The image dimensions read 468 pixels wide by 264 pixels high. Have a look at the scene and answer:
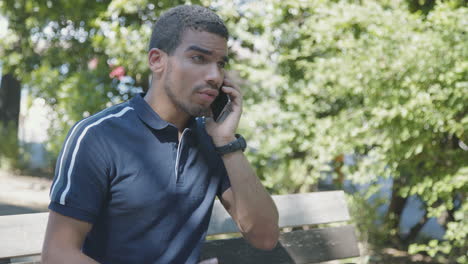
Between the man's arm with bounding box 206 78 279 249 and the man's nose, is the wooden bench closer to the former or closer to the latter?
the man's arm with bounding box 206 78 279 249

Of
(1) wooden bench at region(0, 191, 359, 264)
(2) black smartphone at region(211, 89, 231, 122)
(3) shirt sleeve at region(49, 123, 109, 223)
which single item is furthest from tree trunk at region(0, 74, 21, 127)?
(3) shirt sleeve at region(49, 123, 109, 223)

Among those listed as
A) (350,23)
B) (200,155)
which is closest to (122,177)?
(200,155)

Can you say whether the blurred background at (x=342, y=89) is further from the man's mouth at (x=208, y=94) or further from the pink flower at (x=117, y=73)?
the man's mouth at (x=208, y=94)

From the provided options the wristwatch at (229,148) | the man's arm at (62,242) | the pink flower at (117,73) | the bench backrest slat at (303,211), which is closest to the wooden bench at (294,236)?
the bench backrest slat at (303,211)

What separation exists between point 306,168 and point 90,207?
3765mm

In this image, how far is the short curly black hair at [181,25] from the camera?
2088 millimetres

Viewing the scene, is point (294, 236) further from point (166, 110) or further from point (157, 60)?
point (157, 60)

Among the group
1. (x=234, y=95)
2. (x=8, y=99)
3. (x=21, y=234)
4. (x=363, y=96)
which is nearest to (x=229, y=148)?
(x=234, y=95)

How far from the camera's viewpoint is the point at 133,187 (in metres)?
1.89

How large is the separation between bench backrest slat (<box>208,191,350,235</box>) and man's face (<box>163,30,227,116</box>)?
2.78 feet

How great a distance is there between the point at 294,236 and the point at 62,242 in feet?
5.12

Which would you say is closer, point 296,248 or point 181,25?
→ point 181,25

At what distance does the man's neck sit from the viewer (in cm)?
213

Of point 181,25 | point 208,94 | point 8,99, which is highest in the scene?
point 181,25
